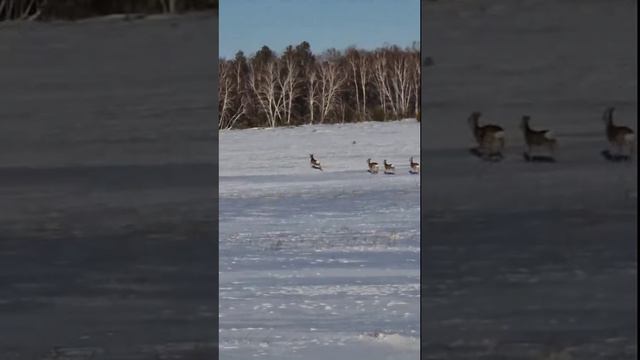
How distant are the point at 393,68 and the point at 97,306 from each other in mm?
1241

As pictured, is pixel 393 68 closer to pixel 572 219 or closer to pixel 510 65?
pixel 510 65

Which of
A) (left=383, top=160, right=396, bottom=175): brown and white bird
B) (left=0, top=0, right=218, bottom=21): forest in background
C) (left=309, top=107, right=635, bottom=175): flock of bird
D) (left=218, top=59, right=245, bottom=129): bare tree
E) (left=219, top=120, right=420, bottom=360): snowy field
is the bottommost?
(left=219, top=120, right=420, bottom=360): snowy field

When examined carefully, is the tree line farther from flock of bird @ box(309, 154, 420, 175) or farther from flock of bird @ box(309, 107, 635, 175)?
flock of bird @ box(309, 107, 635, 175)

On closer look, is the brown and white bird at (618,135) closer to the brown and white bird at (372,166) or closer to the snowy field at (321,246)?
the snowy field at (321,246)

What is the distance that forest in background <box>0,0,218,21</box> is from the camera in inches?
104

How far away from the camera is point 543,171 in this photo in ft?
8.67

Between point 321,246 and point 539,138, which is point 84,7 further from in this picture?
point 539,138

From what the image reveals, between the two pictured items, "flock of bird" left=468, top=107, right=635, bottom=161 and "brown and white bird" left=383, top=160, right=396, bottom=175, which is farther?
"brown and white bird" left=383, top=160, right=396, bottom=175

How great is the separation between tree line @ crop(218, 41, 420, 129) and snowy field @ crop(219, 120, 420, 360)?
0.05 metres

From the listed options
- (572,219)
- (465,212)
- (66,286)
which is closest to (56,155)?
(66,286)

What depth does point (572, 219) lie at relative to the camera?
2633mm

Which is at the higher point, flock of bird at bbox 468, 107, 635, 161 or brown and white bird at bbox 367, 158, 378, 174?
flock of bird at bbox 468, 107, 635, 161

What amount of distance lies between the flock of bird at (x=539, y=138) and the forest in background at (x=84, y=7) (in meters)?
0.95

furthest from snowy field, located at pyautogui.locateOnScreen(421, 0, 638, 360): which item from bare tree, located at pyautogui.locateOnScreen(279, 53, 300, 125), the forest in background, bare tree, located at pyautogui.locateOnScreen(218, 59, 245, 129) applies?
the forest in background
